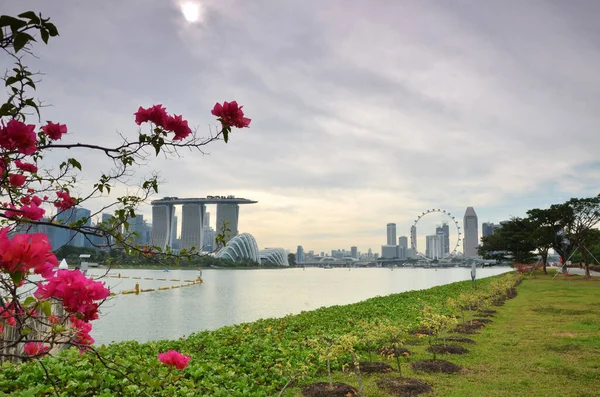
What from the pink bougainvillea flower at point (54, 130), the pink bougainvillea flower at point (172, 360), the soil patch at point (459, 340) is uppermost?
the pink bougainvillea flower at point (54, 130)

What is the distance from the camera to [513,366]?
6805 mm

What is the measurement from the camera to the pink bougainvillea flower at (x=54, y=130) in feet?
8.51

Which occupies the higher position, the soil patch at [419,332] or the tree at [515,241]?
the tree at [515,241]

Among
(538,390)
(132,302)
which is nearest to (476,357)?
(538,390)

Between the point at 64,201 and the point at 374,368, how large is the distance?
549 centimetres

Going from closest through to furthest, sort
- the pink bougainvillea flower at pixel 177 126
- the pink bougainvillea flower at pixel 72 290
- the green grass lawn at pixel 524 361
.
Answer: the pink bougainvillea flower at pixel 72 290 → the pink bougainvillea flower at pixel 177 126 → the green grass lawn at pixel 524 361

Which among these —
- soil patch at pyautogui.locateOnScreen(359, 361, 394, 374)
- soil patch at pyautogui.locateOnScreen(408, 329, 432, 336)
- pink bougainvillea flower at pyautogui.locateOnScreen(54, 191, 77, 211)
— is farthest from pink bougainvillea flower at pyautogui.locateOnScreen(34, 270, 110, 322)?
soil patch at pyautogui.locateOnScreen(408, 329, 432, 336)

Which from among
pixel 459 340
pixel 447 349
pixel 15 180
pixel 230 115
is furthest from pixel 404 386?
pixel 15 180

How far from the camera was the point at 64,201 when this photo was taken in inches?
123

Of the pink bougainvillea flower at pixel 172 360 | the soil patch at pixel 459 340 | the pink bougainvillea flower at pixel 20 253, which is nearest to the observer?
the pink bougainvillea flower at pixel 20 253

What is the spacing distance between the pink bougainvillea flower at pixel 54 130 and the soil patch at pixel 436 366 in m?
6.22

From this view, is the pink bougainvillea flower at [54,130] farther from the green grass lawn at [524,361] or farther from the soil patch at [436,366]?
the soil patch at [436,366]

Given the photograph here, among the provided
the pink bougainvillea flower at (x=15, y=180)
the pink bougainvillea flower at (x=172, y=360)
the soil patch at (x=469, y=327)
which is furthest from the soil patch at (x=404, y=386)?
the pink bougainvillea flower at (x=15, y=180)

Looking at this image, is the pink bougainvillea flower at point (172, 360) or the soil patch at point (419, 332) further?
the soil patch at point (419, 332)
